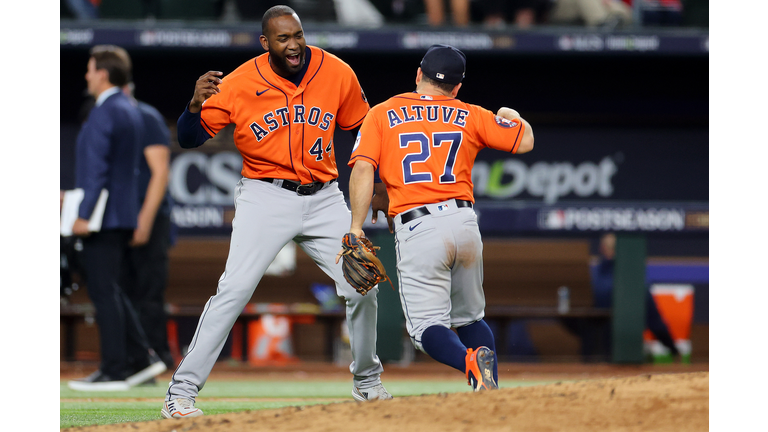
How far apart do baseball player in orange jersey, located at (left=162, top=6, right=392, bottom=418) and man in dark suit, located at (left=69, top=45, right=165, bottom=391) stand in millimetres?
1428

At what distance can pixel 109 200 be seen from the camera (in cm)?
440

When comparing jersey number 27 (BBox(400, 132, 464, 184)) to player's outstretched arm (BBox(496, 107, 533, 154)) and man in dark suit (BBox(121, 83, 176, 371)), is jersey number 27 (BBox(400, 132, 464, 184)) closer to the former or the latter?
player's outstretched arm (BBox(496, 107, 533, 154))

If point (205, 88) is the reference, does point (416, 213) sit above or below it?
below

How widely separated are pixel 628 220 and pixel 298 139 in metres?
4.03

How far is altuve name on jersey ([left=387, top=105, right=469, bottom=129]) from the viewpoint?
9.93 feet

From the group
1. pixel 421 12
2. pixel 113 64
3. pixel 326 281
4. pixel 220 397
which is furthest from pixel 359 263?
pixel 421 12

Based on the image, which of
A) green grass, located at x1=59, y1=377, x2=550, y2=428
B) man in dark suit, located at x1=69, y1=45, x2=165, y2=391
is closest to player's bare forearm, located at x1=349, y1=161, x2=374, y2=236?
green grass, located at x1=59, y1=377, x2=550, y2=428

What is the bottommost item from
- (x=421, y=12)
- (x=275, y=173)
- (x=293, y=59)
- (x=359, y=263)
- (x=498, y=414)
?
(x=498, y=414)

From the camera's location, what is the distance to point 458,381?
5586 millimetres

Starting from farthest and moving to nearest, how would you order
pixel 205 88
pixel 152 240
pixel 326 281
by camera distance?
1. pixel 326 281
2. pixel 152 240
3. pixel 205 88

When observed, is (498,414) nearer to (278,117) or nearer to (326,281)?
(278,117)

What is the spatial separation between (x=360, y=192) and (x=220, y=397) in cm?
177

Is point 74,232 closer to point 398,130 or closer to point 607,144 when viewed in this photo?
point 398,130

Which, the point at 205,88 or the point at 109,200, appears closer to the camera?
the point at 205,88
